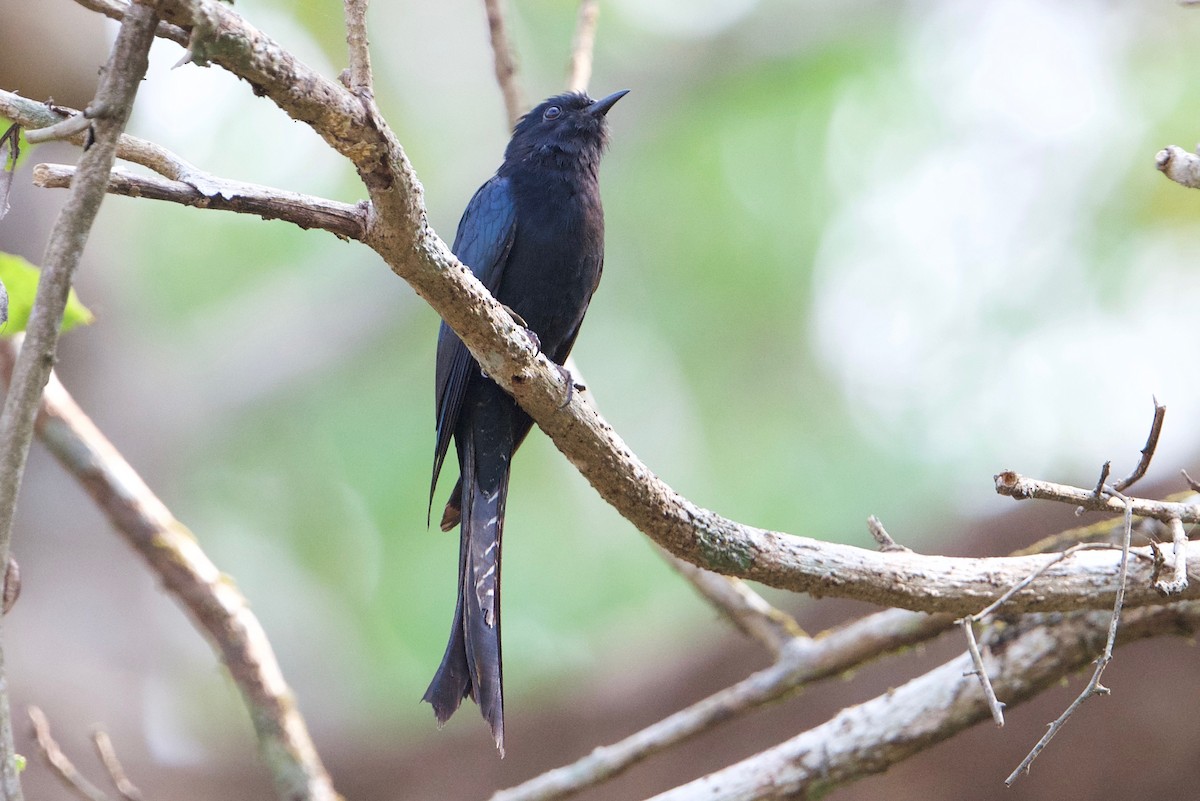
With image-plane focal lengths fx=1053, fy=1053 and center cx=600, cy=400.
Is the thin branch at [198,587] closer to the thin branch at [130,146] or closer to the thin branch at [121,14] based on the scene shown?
the thin branch at [130,146]

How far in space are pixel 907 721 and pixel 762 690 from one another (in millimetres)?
512

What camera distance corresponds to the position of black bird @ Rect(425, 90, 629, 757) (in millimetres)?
3322

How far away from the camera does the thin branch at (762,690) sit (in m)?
3.35

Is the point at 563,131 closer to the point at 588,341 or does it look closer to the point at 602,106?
the point at 602,106

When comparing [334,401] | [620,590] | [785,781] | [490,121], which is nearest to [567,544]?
[620,590]

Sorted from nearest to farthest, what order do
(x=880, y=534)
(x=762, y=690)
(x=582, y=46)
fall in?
(x=880, y=534) → (x=762, y=690) → (x=582, y=46)

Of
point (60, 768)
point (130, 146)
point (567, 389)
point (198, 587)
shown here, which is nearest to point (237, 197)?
point (130, 146)

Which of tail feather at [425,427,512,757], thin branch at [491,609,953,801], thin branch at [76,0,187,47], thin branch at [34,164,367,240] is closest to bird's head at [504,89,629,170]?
tail feather at [425,427,512,757]

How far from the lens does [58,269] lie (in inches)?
50.9

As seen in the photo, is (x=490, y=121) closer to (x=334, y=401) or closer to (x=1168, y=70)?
(x=334, y=401)

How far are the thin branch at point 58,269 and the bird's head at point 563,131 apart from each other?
259 centimetres

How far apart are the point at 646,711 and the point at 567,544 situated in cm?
409

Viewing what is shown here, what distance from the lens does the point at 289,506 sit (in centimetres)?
860

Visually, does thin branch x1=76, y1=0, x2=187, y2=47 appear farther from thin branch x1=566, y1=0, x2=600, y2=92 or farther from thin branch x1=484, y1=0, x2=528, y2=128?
thin branch x1=566, y1=0, x2=600, y2=92
